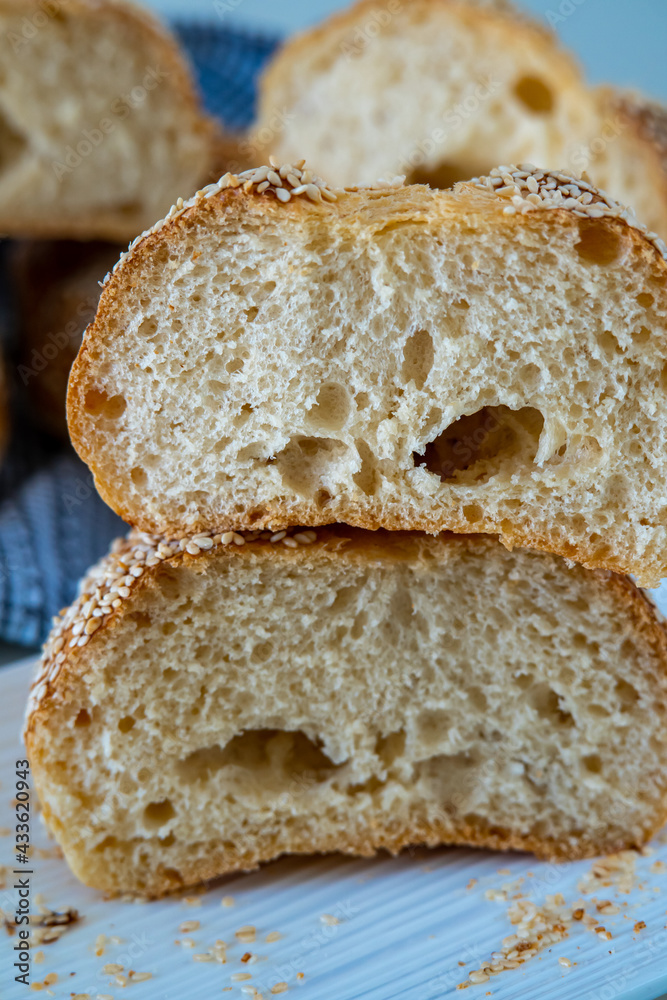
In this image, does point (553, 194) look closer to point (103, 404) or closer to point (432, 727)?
point (103, 404)

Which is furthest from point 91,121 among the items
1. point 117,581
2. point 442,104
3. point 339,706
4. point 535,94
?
point 339,706

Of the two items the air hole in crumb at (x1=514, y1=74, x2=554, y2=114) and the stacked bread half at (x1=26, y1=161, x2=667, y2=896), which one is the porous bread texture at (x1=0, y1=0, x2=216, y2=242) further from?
the stacked bread half at (x1=26, y1=161, x2=667, y2=896)

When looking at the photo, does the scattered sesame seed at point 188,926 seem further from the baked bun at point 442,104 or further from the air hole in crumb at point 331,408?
the baked bun at point 442,104

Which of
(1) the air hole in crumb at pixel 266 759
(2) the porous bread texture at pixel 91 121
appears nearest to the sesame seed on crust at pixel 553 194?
(1) the air hole in crumb at pixel 266 759

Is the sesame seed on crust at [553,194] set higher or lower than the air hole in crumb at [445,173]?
lower

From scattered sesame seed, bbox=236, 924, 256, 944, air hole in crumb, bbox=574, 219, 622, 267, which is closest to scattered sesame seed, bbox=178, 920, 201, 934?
scattered sesame seed, bbox=236, 924, 256, 944

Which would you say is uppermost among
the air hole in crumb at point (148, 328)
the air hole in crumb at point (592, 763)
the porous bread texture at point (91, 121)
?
the porous bread texture at point (91, 121)
